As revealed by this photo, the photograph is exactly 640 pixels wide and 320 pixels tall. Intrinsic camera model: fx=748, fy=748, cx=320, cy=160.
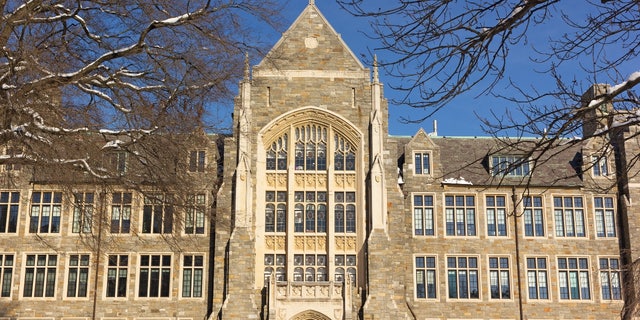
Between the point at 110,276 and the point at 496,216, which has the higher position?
the point at 496,216

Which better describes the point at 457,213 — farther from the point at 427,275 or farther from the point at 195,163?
the point at 195,163

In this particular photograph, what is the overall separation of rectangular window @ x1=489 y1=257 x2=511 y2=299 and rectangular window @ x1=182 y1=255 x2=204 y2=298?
10301mm

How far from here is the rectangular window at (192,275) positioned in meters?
26.1

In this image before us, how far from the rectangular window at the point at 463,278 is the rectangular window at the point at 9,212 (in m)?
15.5

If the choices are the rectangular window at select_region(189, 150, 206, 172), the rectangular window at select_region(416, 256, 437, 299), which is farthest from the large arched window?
the rectangular window at select_region(189, 150, 206, 172)

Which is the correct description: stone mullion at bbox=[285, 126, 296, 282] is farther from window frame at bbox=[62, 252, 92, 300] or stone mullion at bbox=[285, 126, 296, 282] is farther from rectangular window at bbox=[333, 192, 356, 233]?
window frame at bbox=[62, 252, 92, 300]

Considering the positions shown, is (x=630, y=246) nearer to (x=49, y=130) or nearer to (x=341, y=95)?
(x=341, y=95)

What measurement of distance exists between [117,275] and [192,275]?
8.64 feet

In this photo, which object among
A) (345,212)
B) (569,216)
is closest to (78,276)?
(345,212)

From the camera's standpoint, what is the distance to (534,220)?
27.3 meters

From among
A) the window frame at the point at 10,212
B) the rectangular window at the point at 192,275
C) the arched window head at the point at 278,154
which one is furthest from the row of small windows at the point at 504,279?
the window frame at the point at 10,212

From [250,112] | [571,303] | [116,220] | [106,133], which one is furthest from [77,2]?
[571,303]

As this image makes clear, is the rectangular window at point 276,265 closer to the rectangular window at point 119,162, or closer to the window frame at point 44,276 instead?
the window frame at point 44,276

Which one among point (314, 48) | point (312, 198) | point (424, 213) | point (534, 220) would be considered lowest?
point (534, 220)
